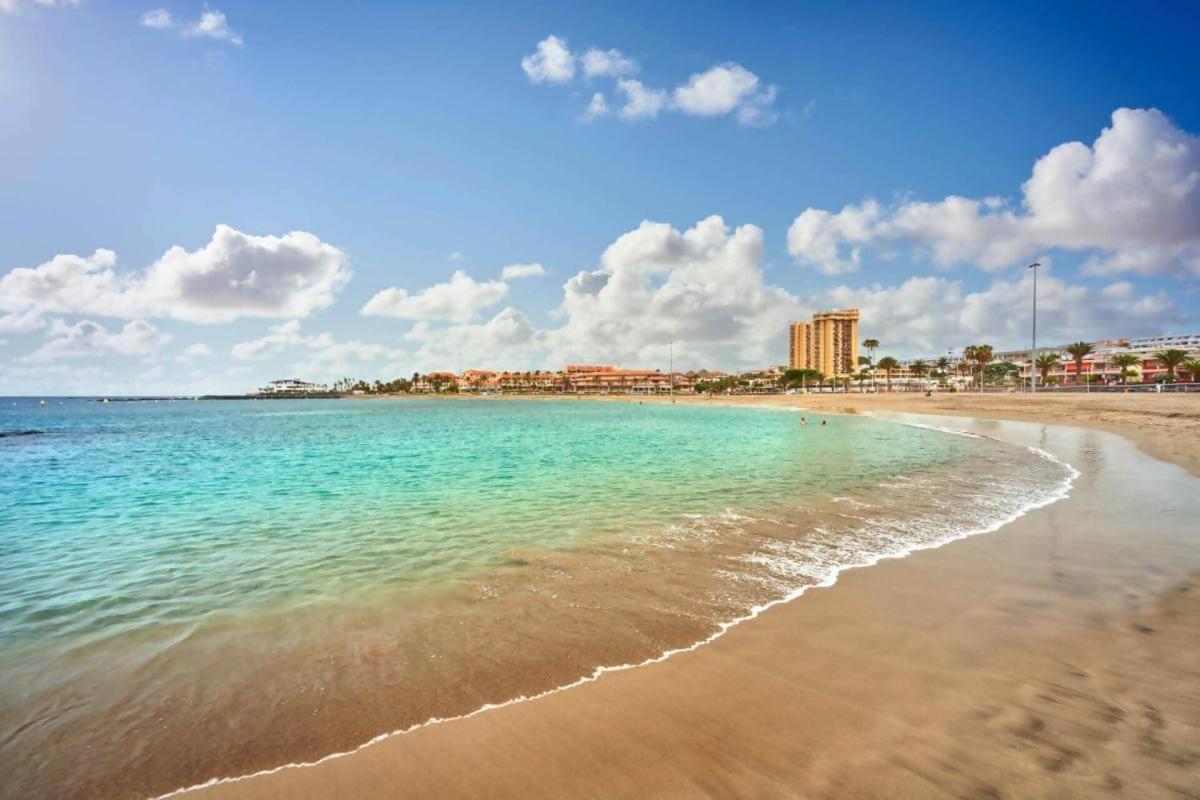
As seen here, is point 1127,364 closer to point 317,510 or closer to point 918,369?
point 918,369

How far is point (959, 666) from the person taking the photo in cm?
453

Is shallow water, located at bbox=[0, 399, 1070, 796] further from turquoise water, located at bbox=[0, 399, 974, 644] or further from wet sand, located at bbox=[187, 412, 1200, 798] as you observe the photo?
wet sand, located at bbox=[187, 412, 1200, 798]

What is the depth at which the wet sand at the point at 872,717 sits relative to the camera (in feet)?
10.4

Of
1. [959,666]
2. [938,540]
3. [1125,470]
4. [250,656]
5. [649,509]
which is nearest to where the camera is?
[959,666]

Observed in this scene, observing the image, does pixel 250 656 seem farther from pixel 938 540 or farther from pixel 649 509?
pixel 938 540

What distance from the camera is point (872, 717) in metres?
3.78

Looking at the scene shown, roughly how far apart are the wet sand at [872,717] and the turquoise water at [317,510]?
4080mm

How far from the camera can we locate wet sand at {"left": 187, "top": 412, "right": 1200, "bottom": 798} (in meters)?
3.17

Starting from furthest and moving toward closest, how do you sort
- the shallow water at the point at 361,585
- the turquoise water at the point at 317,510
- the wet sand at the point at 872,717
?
1. the turquoise water at the point at 317,510
2. the shallow water at the point at 361,585
3. the wet sand at the point at 872,717

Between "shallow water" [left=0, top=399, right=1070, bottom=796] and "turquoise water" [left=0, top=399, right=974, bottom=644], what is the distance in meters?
0.07

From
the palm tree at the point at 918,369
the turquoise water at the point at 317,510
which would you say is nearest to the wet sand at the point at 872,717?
the turquoise water at the point at 317,510

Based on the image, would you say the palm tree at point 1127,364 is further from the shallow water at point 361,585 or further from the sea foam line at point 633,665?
the sea foam line at point 633,665

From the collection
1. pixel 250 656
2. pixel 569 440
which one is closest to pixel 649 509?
pixel 250 656

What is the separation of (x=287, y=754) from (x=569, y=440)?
27446mm
